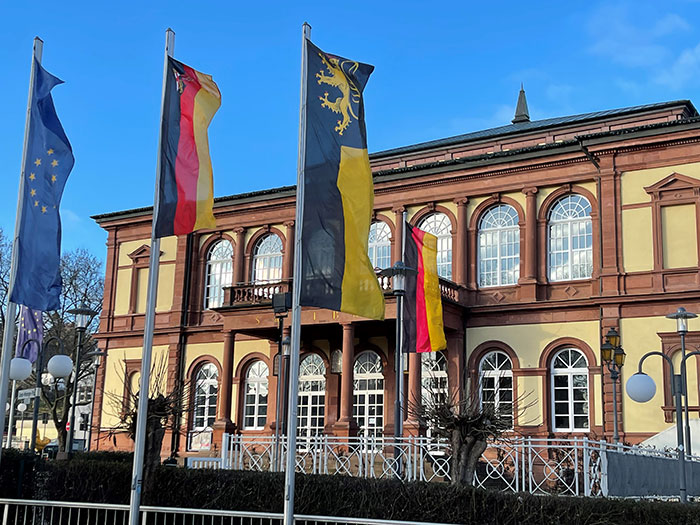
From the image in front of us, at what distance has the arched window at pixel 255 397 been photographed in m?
33.8

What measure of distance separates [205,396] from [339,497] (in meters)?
25.1

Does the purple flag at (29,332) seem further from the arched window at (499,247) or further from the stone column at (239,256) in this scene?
the arched window at (499,247)

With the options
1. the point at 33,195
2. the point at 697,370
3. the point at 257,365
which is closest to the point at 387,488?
the point at 33,195

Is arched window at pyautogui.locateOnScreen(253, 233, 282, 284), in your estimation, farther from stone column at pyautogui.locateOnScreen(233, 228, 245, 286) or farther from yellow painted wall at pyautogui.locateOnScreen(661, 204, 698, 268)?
yellow painted wall at pyautogui.locateOnScreen(661, 204, 698, 268)

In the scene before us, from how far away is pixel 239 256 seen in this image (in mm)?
36000

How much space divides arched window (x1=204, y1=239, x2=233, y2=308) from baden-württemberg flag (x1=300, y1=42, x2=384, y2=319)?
81.7 feet

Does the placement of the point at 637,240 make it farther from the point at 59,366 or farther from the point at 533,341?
the point at 59,366

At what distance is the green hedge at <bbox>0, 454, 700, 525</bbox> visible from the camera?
9.70 m

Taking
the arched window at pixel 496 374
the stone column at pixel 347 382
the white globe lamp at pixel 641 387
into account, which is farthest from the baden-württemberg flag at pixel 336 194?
the arched window at pixel 496 374

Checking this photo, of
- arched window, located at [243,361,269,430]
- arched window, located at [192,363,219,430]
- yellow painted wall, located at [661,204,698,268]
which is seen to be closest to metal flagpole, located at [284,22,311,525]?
yellow painted wall, located at [661,204,698,268]

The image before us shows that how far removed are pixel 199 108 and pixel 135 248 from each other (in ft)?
90.9

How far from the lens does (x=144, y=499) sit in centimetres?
1281

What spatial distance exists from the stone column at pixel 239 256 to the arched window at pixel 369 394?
6.98m

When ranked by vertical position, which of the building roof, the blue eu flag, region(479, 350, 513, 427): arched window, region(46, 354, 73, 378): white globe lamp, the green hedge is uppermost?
the building roof
